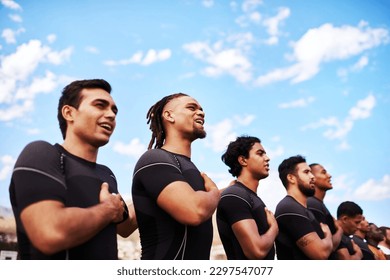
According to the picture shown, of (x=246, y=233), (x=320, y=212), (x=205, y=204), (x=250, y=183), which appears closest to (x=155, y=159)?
(x=205, y=204)

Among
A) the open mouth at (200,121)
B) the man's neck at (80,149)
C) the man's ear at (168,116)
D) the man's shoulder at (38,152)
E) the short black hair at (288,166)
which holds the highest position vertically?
the short black hair at (288,166)

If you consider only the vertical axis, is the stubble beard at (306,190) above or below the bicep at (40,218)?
above

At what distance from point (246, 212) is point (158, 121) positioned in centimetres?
148

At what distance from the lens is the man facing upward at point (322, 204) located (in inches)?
273

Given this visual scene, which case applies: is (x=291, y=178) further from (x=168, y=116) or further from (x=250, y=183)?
(x=168, y=116)

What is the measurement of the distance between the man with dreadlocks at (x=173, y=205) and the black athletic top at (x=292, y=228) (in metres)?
2.24

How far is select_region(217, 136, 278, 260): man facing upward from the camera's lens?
15.9ft

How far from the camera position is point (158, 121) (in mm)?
4910

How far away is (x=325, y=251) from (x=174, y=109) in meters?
2.84

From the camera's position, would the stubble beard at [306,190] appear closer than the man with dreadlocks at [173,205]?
No

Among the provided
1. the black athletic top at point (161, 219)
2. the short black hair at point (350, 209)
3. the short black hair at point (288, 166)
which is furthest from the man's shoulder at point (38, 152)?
the short black hair at point (350, 209)

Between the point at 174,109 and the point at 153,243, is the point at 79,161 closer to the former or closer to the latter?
the point at 153,243

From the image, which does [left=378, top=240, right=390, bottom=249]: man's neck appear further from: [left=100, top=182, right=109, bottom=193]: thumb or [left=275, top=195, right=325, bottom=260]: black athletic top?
[left=100, top=182, right=109, bottom=193]: thumb

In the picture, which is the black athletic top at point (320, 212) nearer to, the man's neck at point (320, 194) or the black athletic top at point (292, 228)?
the man's neck at point (320, 194)
